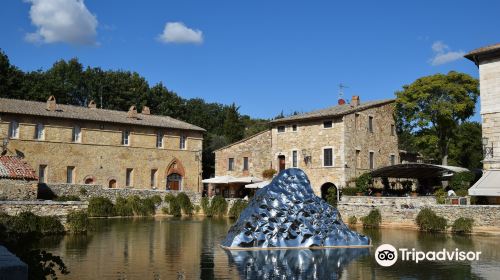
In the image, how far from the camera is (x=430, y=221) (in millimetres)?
25344

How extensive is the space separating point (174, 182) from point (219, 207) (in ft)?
31.7

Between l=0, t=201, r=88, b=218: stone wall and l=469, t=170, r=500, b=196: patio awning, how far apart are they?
19.2m

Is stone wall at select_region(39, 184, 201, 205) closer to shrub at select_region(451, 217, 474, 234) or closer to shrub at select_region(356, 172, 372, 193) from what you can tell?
shrub at select_region(356, 172, 372, 193)

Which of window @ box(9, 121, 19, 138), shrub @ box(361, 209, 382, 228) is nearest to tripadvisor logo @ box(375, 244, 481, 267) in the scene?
shrub @ box(361, 209, 382, 228)

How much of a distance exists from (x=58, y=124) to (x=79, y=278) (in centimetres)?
3019

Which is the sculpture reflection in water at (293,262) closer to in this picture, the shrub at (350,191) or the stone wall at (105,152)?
the shrub at (350,191)

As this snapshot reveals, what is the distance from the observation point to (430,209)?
26000mm

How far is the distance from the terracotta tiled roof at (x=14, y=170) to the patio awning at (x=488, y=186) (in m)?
25.9

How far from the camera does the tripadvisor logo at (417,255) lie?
1498 cm

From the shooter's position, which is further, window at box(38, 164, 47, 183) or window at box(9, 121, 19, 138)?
window at box(38, 164, 47, 183)

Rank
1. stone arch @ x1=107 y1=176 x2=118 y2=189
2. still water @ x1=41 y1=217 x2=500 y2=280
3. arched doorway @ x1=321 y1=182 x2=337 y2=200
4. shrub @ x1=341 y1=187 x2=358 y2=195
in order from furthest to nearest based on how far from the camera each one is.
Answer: stone arch @ x1=107 y1=176 x2=118 y2=189 → arched doorway @ x1=321 y1=182 x2=337 y2=200 → shrub @ x1=341 y1=187 x2=358 y2=195 → still water @ x1=41 y1=217 x2=500 y2=280

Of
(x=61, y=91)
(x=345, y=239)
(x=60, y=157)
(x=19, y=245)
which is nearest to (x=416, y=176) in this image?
(x=345, y=239)

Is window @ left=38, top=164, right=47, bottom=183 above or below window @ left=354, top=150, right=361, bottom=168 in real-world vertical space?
below

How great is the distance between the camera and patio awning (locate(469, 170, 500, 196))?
2459 cm
